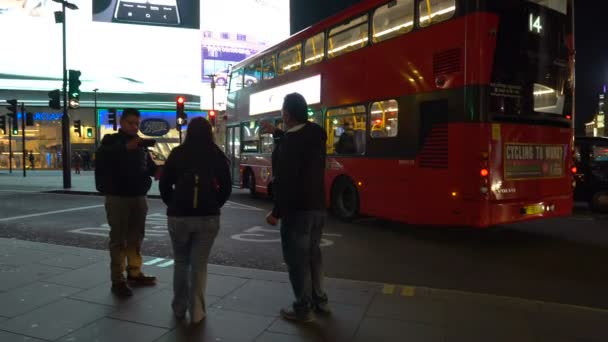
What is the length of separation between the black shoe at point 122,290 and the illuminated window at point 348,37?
6238 millimetres

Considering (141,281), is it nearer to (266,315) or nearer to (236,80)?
(266,315)

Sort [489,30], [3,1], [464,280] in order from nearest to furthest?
[464,280]
[489,30]
[3,1]

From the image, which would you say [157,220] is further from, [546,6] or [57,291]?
[546,6]

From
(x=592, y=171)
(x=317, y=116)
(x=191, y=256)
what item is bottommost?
(x=191, y=256)

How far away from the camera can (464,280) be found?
536cm

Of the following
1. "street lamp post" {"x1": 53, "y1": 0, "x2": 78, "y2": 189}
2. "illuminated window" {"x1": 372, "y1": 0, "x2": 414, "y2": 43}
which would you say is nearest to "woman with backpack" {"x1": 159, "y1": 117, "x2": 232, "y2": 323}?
"illuminated window" {"x1": 372, "y1": 0, "x2": 414, "y2": 43}

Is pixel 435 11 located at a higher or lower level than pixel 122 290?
higher

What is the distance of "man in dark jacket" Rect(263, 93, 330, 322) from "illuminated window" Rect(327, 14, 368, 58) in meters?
5.43

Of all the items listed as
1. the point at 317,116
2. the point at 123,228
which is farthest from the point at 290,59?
the point at 123,228

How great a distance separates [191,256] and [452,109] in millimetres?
4755

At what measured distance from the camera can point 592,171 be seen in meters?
10.8

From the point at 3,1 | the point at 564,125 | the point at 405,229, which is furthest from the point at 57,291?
the point at 3,1

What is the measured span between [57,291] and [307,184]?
280 centimetres

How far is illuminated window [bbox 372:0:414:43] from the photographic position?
25.4 ft
